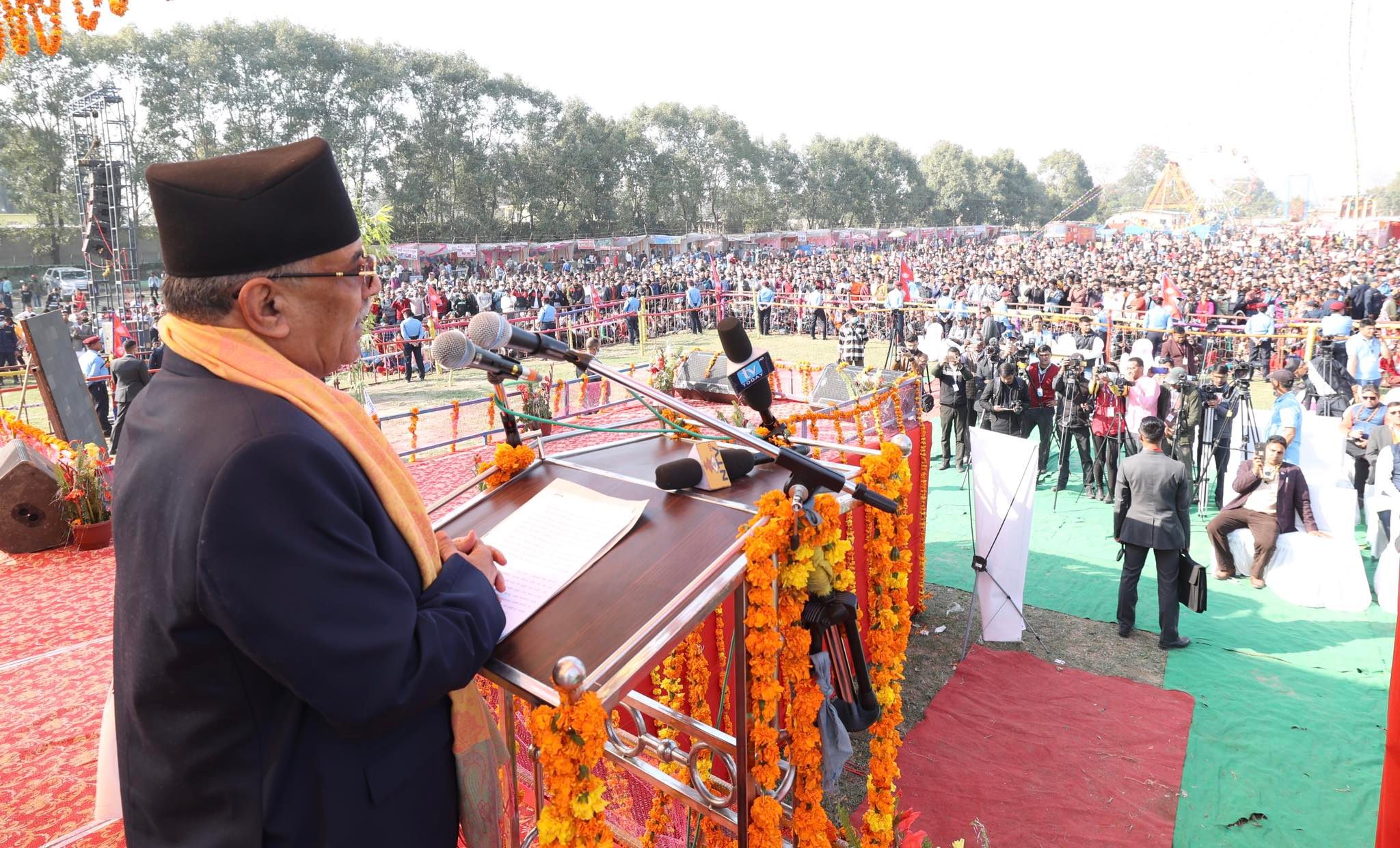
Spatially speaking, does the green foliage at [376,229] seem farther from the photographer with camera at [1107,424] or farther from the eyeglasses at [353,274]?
the eyeglasses at [353,274]

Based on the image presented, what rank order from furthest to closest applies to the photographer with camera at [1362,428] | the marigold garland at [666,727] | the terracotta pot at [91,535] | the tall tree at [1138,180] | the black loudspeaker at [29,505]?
the tall tree at [1138,180] < the photographer with camera at [1362,428] < the terracotta pot at [91,535] < the black loudspeaker at [29,505] < the marigold garland at [666,727]

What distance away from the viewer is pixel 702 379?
10664 mm

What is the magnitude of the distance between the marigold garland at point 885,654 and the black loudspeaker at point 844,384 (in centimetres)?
518

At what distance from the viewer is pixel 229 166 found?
1325 mm

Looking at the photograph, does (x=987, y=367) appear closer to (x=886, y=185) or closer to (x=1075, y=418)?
(x=1075, y=418)

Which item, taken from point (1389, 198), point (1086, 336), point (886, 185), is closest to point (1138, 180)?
point (1389, 198)

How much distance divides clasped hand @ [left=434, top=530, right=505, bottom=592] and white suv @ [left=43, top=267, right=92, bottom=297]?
35.8 metres

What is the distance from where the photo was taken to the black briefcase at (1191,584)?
20.1 feet

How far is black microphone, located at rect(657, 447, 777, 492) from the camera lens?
6.91 ft

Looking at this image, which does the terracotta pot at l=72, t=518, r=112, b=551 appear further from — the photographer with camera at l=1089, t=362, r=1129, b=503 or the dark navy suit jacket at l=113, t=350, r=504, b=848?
the photographer with camera at l=1089, t=362, r=1129, b=503

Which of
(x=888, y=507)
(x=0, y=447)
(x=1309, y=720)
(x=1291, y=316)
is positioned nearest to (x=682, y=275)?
(x=1291, y=316)

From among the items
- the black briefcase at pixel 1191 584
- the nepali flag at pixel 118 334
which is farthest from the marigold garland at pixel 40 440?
the black briefcase at pixel 1191 584

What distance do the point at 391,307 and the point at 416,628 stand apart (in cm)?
2306

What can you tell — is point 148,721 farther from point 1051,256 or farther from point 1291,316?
point 1051,256
